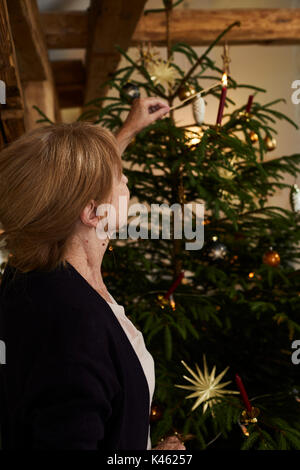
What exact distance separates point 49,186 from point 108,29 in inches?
66.7

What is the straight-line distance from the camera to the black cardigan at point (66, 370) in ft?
1.96

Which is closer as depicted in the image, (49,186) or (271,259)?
(49,186)

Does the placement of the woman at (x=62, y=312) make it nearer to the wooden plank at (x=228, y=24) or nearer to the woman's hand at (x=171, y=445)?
the woman's hand at (x=171, y=445)

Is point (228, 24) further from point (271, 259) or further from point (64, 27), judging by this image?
point (271, 259)

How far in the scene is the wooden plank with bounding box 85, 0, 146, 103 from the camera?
6.12ft

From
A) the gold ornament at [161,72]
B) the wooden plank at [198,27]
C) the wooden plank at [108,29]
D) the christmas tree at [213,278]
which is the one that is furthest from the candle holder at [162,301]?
the wooden plank at [198,27]

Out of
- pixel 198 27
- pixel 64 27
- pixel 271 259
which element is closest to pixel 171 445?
pixel 271 259

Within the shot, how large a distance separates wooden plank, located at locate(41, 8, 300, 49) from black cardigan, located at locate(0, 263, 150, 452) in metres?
2.31

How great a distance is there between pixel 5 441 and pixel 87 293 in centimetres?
34

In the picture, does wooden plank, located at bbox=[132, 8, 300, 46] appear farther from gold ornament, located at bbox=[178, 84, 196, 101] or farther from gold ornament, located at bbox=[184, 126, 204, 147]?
gold ornament, located at bbox=[184, 126, 204, 147]

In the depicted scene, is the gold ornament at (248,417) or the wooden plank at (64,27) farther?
the wooden plank at (64,27)

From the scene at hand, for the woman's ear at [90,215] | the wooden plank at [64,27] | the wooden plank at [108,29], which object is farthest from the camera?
the wooden plank at [64,27]

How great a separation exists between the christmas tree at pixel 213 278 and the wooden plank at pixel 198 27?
1.36m

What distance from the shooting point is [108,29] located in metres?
2.10
